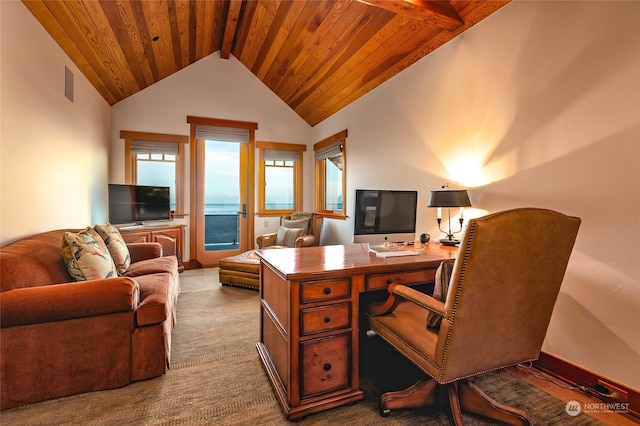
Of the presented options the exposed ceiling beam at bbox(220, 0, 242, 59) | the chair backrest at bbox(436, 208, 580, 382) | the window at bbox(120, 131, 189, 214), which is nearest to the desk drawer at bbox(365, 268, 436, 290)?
the chair backrest at bbox(436, 208, 580, 382)

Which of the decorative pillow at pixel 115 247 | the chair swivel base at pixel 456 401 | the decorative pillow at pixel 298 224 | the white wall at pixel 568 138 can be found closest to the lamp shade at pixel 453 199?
the white wall at pixel 568 138

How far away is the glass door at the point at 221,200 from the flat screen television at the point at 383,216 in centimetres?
368

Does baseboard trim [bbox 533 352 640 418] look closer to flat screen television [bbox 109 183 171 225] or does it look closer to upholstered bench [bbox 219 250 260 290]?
upholstered bench [bbox 219 250 260 290]

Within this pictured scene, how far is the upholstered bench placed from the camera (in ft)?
12.1

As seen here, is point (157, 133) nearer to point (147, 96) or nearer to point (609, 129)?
point (147, 96)

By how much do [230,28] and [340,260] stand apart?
13.6 ft

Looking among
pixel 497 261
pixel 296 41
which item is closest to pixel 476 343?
pixel 497 261

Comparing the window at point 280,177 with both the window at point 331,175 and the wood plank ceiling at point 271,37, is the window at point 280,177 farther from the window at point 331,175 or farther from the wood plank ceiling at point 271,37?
the wood plank ceiling at point 271,37

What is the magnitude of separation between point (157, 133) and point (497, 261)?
5.09 m

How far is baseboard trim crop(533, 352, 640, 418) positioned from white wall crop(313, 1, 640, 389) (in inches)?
1.5

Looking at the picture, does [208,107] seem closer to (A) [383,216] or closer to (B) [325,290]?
(A) [383,216]

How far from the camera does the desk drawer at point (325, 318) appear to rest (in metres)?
1.51

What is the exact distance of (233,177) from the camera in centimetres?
535

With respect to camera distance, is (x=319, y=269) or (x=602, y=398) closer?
(x=319, y=269)
